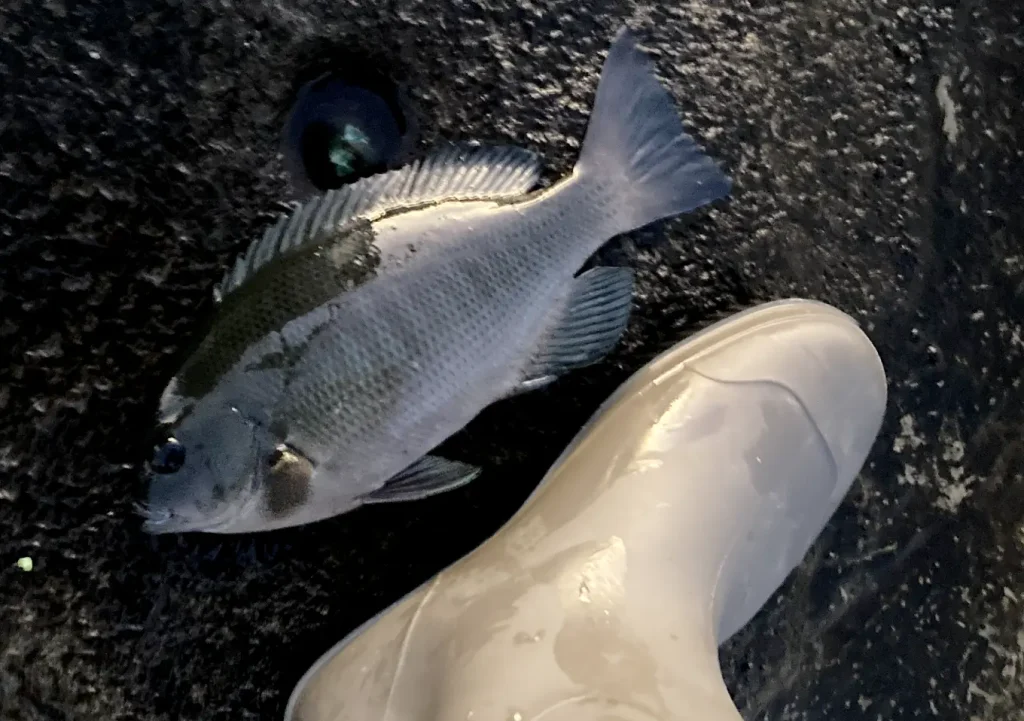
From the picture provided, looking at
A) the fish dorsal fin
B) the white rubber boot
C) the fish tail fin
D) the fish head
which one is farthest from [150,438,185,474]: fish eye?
the fish tail fin

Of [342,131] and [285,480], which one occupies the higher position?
[342,131]

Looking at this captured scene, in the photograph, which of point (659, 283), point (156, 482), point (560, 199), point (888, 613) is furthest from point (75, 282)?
point (888, 613)

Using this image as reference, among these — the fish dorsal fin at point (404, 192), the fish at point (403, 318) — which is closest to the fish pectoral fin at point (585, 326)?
the fish at point (403, 318)

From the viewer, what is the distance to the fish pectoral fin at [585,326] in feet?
2.66

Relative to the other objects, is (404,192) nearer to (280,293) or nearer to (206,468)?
(280,293)

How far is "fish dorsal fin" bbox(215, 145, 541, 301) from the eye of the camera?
73cm

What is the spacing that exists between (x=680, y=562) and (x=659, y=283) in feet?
0.98

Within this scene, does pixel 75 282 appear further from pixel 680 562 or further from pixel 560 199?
pixel 680 562

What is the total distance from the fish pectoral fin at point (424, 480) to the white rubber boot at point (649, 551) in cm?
8

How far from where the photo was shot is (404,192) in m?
0.76

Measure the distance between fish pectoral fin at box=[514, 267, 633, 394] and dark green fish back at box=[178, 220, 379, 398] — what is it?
7.4 inches

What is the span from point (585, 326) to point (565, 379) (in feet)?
0.31

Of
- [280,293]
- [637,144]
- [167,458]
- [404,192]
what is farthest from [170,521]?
[637,144]

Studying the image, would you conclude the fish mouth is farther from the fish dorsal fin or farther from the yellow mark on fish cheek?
the fish dorsal fin
